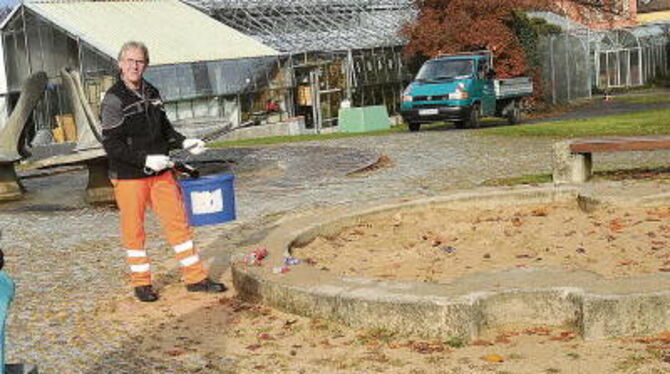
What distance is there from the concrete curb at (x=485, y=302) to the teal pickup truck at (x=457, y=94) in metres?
20.0

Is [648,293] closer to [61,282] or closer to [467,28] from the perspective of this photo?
[61,282]

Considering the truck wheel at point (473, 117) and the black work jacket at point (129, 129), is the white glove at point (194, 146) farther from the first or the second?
the truck wheel at point (473, 117)

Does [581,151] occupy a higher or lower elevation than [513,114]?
higher

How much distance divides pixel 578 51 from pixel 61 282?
119 ft

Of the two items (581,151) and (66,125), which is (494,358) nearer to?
A: (581,151)

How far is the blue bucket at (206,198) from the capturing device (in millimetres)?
7891

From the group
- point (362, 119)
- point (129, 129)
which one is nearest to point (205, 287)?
point (129, 129)

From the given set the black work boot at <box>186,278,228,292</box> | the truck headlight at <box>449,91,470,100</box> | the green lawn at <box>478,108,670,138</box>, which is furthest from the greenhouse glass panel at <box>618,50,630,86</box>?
the black work boot at <box>186,278,228,292</box>

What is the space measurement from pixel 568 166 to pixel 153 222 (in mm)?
4827

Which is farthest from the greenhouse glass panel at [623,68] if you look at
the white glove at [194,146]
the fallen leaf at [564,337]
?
the fallen leaf at [564,337]

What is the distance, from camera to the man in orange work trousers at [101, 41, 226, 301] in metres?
7.36

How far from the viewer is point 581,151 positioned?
11.3 meters

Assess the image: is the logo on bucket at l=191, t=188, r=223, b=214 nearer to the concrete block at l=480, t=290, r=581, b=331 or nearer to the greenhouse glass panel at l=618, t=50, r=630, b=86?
the concrete block at l=480, t=290, r=581, b=331

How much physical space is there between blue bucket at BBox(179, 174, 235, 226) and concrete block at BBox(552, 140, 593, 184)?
4874 mm
